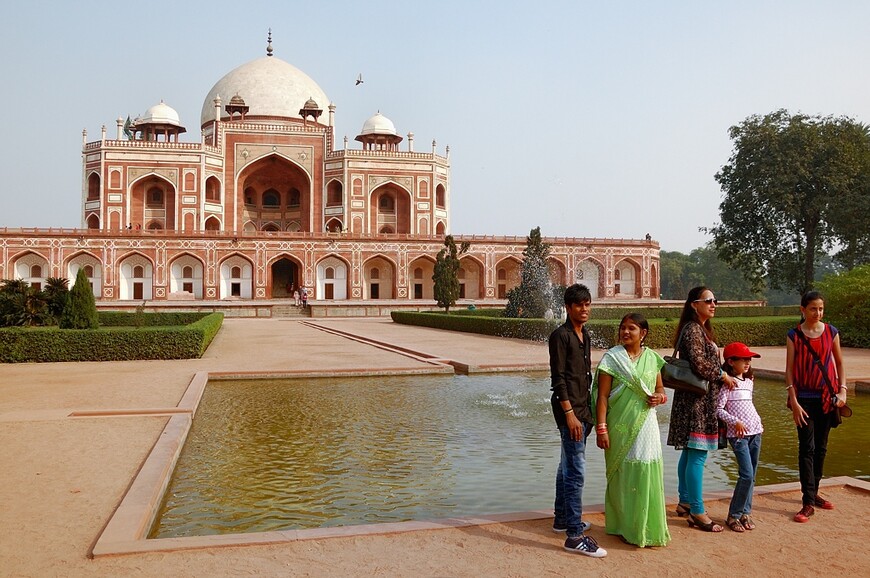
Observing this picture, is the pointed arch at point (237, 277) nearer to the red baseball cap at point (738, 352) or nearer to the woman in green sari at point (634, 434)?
the red baseball cap at point (738, 352)

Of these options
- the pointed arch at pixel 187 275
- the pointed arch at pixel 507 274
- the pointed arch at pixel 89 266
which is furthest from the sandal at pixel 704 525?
the pointed arch at pixel 507 274

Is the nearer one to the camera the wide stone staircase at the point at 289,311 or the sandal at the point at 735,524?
the sandal at the point at 735,524

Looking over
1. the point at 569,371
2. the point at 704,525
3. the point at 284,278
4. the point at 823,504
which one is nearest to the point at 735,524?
the point at 704,525

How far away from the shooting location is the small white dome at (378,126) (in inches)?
1646

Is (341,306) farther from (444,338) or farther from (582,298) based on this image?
(582,298)

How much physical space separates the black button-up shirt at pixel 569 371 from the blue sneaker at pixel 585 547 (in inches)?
19.0

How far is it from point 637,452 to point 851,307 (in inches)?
521

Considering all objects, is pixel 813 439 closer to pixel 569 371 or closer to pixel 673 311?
pixel 569 371

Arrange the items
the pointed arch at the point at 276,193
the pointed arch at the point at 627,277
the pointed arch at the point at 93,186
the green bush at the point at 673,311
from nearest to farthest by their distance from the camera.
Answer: the green bush at the point at 673,311 → the pointed arch at the point at 93,186 → the pointed arch at the point at 627,277 → the pointed arch at the point at 276,193

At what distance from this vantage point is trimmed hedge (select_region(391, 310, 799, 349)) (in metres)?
13.2

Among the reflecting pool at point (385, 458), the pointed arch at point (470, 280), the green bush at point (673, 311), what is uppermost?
the pointed arch at point (470, 280)

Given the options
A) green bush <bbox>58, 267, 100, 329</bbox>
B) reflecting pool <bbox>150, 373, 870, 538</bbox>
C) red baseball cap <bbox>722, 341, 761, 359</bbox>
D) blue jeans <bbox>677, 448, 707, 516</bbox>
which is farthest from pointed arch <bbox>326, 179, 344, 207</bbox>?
blue jeans <bbox>677, 448, 707, 516</bbox>

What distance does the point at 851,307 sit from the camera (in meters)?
14.4

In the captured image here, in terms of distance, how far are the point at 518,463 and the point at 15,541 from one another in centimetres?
296
